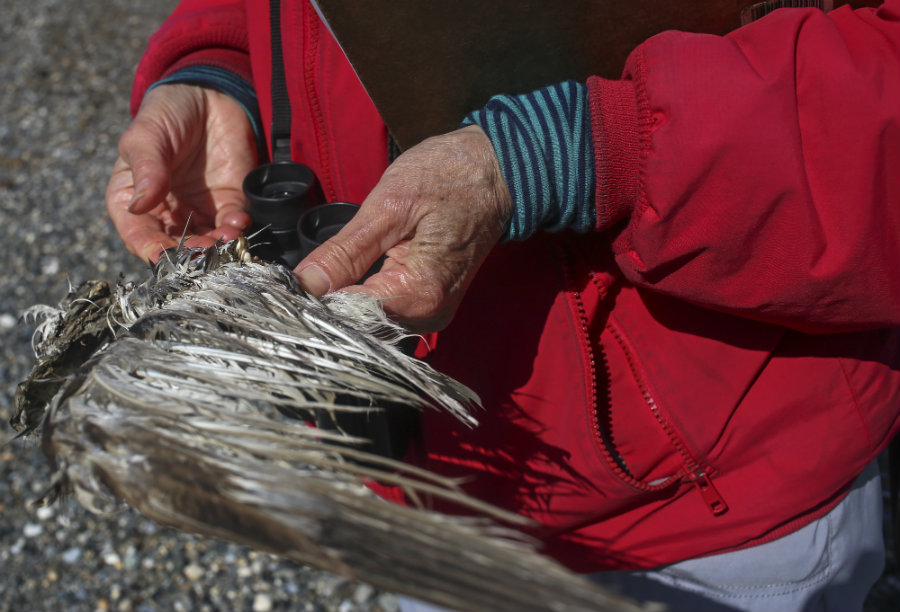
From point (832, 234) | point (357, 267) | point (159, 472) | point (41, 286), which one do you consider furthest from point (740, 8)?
point (41, 286)

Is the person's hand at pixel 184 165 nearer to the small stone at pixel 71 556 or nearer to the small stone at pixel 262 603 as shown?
the small stone at pixel 262 603

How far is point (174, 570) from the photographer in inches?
101

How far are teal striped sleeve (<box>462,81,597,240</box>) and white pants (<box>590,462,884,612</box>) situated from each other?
735 mm

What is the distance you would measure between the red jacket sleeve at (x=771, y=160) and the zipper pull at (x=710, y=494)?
13.9 inches

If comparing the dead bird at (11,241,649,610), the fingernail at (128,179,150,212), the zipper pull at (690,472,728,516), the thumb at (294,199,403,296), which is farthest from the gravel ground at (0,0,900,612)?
the zipper pull at (690,472,728,516)

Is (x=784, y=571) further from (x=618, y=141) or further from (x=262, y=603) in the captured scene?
(x=262, y=603)

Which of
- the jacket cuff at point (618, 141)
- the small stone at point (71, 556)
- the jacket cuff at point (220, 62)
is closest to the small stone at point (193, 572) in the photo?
the small stone at point (71, 556)

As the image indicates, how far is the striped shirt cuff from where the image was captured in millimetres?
1709

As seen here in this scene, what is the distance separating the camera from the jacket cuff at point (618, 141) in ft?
3.52

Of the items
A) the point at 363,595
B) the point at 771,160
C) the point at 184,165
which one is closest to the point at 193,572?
the point at 363,595

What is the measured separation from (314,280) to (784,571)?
105 centimetres

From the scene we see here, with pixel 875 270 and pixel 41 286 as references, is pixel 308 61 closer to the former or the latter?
pixel 875 270

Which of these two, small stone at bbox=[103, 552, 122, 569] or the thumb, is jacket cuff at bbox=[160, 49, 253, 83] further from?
small stone at bbox=[103, 552, 122, 569]

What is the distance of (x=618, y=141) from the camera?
1.08 meters
